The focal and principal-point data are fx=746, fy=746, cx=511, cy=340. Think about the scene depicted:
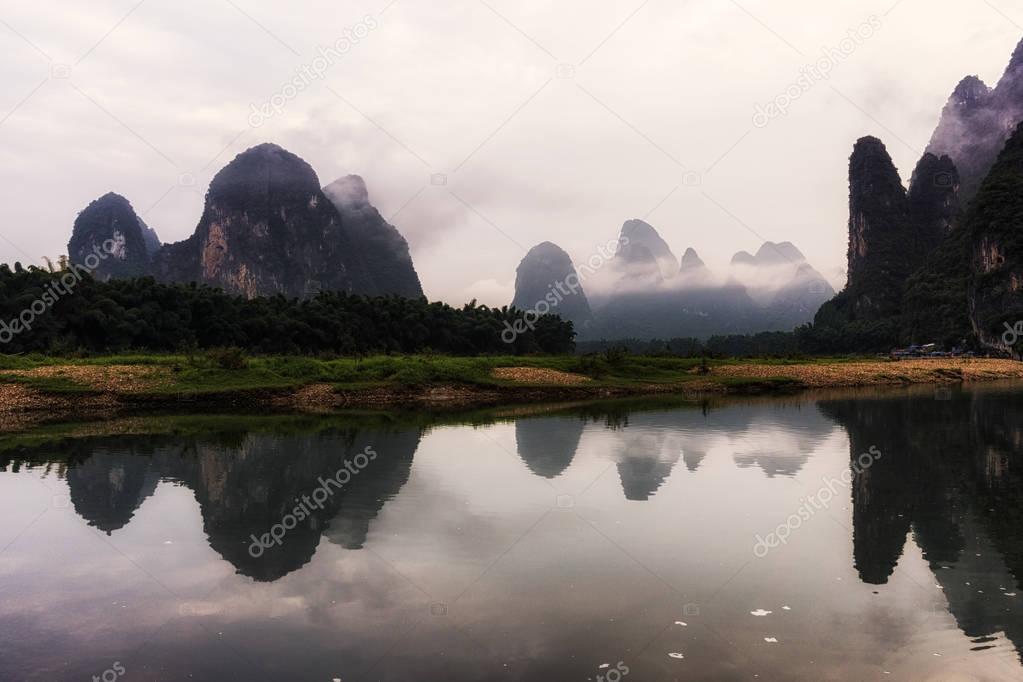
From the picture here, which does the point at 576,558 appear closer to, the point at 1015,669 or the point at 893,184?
the point at 1015,669

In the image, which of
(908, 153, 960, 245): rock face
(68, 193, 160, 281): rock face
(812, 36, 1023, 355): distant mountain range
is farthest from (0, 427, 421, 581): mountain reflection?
(908, 153, 960, 245): rock face

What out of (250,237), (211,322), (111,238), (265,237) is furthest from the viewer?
(265,237)

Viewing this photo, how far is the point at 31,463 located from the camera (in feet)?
59.6

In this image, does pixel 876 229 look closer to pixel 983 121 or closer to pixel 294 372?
pixel 983 121

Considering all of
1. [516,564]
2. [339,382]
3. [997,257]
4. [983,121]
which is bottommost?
[516,564]

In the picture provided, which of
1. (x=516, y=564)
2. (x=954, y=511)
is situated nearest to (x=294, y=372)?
(x=516, y=564)

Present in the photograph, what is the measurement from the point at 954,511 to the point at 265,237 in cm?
16389

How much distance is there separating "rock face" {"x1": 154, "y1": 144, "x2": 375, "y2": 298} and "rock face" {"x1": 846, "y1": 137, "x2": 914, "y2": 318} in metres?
109

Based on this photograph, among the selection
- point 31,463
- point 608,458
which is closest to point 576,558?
point 608,458

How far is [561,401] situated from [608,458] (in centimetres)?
1892

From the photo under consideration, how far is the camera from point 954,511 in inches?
478

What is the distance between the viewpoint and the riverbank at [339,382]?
1254 inches

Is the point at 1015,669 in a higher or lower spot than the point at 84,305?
lower

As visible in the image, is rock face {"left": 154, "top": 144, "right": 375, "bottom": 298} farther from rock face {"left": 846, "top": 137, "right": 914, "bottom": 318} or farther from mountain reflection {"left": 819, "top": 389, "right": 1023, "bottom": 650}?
mountain reflection {"left": 819, "top": 389, "right": 1023, "bottom": 650}
